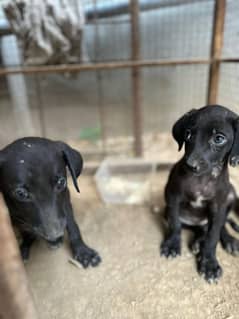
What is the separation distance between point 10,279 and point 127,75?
11.8 ft

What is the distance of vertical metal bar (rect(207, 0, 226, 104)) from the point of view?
7.95 feet

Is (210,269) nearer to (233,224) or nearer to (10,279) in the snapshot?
(233,224)

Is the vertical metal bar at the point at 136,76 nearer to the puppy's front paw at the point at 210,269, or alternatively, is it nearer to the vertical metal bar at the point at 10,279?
the puppy's front paw at the point at 210,269

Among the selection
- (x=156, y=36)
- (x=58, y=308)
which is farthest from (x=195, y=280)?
(x=156, y=36)

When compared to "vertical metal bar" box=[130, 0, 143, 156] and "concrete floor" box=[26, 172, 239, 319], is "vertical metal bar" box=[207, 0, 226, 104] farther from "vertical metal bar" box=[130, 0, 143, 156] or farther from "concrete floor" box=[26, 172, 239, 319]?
"concrete floor" box=[26, 172, 239, 319]

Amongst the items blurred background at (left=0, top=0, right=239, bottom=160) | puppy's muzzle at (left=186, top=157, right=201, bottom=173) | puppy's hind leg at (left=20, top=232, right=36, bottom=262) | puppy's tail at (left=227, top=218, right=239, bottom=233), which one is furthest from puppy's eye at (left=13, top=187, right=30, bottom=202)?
puppy's tail at (left=227, top=218, right=239, bottom=233)

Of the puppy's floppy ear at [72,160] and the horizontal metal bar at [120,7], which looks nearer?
the puppy's floppy ear at [72,160]

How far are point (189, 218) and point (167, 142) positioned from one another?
2.23 metres

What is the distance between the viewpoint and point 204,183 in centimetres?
173

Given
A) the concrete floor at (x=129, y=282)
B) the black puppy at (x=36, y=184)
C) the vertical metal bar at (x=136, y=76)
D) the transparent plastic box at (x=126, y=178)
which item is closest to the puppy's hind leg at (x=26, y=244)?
the concrete floor at (x=129, y=282)

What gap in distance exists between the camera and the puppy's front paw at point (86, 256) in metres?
1.91

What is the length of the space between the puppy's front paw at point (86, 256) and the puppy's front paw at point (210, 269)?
2.13 ft

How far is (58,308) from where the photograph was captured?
163 cm

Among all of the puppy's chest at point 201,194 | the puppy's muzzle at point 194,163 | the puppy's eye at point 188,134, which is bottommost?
the puppy's chest at point 201,194
